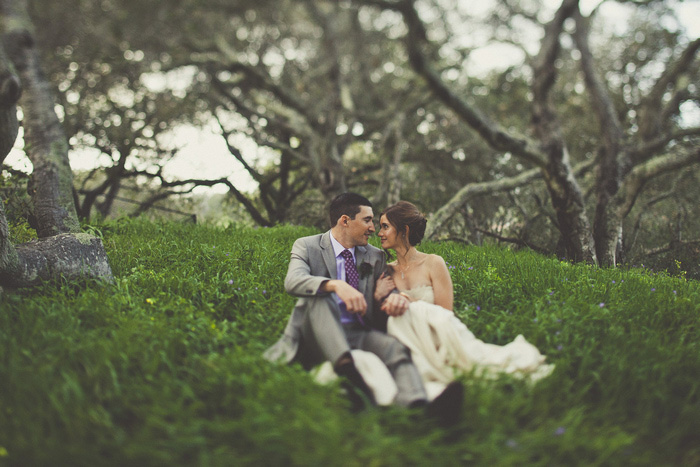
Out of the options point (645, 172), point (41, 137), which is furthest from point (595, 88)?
point (41, 137)

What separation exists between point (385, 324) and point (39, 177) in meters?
5.11

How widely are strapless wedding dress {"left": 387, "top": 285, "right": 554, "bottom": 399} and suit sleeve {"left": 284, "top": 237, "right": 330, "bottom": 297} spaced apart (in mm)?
683

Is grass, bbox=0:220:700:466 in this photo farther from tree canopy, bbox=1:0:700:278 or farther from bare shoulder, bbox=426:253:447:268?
tree canopy, bbox=1:0:700:278

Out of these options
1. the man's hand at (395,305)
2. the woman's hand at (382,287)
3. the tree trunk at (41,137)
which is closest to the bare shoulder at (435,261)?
the woman's hand at (382,287)

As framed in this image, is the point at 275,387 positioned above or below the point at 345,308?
below

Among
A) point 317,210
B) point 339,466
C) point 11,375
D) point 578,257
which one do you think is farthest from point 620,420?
point 317,210

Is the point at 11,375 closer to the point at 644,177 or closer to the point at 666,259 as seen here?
the point at 644,177

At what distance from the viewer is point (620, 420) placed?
111 inches

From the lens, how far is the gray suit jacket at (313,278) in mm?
3291

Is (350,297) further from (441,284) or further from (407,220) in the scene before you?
(407,220)

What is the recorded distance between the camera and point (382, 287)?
3.67m

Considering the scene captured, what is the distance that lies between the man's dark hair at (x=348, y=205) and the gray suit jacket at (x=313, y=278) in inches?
9.3

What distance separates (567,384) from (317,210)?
1263 cm

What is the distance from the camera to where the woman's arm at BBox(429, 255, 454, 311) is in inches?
143
